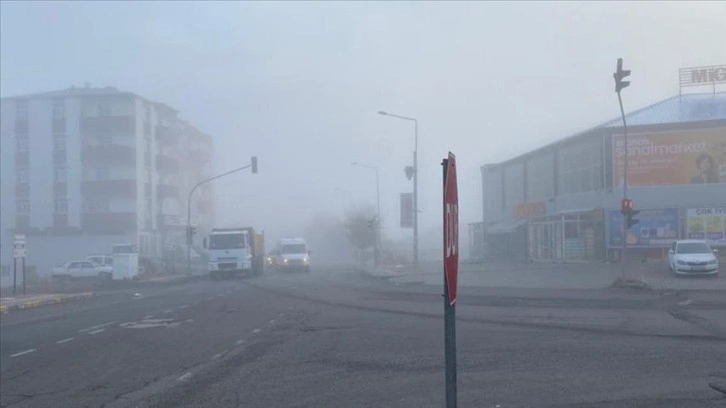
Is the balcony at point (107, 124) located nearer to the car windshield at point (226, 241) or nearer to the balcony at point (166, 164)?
the balcony at point (166, 164)

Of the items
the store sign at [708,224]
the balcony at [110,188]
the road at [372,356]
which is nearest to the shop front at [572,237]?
the store sign at [708,224]

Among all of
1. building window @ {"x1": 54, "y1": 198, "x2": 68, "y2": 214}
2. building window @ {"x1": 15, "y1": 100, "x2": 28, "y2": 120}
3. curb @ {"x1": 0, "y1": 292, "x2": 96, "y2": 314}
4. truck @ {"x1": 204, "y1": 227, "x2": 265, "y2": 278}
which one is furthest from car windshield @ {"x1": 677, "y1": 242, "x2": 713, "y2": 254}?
building window @ {"x1": 15, "y1": 100, "x2": 28, "y2": 120}

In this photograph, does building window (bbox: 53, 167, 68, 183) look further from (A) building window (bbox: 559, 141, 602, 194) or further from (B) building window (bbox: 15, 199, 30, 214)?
(A) building window (bbox: 559, 141, 602, 194)

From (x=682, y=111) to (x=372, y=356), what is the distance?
37674 mm

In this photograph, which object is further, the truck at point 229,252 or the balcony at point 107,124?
the balcony at point 107,124

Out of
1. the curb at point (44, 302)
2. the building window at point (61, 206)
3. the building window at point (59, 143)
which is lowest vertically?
the curb at point (44, 302)

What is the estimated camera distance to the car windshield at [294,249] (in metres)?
78.5

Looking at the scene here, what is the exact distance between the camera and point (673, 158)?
53.0m

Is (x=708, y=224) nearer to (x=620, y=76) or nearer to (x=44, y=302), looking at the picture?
(x=620, y=76)

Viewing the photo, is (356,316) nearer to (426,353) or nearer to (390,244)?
(426,353)

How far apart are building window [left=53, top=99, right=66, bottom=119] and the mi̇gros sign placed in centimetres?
5832

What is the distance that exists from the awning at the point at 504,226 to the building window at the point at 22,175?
43.2 meters

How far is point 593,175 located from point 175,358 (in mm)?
43795

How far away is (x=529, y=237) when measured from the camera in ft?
229
